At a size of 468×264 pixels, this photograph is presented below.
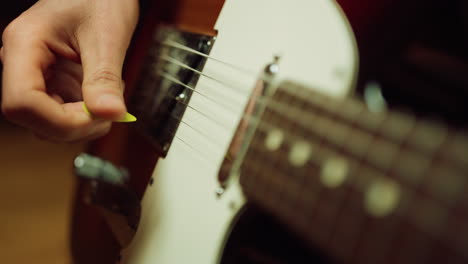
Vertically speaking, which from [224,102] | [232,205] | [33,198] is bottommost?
[33,198]

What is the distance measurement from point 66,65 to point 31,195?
725 millimetres

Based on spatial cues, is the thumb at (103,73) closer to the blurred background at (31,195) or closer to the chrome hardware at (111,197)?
the chrome hardware at (111,197)

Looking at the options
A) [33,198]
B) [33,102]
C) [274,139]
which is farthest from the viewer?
[33,198]

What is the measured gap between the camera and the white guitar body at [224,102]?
1.30 ft

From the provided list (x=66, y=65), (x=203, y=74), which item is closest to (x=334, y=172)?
(x=203, y=74)

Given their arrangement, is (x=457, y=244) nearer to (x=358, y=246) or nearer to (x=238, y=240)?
(x=358, y=246)

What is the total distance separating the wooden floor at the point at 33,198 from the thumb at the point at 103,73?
723mm

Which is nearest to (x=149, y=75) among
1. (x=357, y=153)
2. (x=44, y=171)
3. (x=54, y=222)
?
(x=357, y=153)

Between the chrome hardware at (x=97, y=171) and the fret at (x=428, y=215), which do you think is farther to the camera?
the chrome hardware at (x=97, y=171)

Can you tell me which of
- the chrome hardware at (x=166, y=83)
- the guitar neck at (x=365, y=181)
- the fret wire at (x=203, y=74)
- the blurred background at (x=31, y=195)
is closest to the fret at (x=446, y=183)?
the guitar neck at (x=365, y=181)

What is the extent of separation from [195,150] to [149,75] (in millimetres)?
241

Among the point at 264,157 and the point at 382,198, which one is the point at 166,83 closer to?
the point at 264,157

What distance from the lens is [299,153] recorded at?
309 mm

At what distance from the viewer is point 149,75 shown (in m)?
0.67
